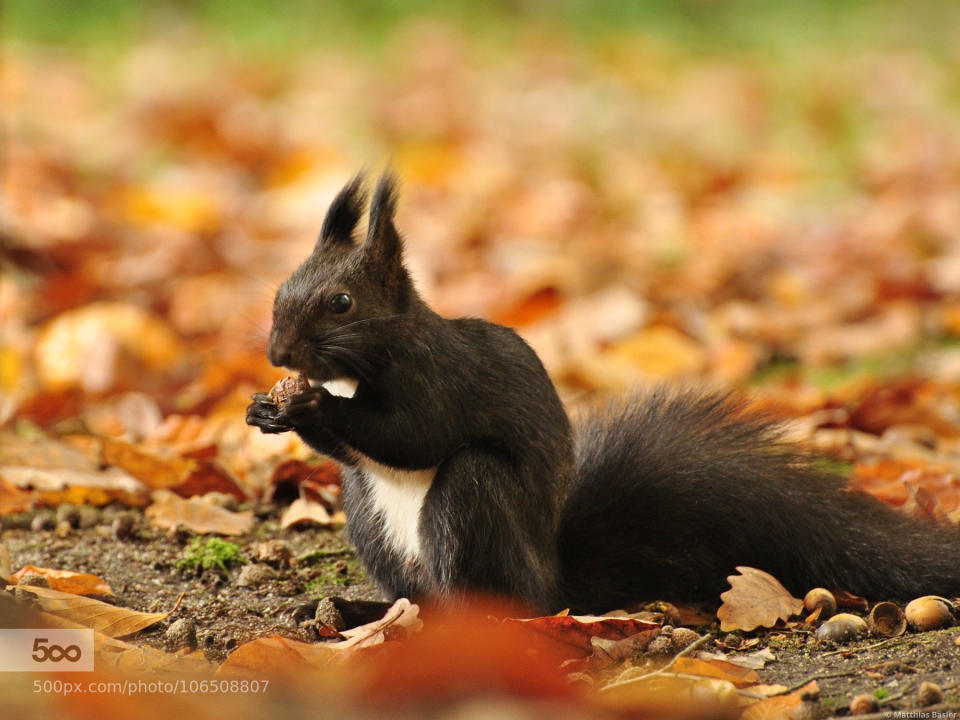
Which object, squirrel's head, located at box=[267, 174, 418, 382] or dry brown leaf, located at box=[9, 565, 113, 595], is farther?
dry brown leaf, located at box=[9, 565, 113, 595]

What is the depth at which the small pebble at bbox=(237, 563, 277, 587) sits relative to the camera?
7.22 feet

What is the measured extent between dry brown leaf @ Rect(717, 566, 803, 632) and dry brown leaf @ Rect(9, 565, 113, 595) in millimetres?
1094

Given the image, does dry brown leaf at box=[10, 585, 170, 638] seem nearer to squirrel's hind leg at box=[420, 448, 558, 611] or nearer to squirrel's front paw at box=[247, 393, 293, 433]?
squirrel's front paw at box=[247, 393, 293, 433]

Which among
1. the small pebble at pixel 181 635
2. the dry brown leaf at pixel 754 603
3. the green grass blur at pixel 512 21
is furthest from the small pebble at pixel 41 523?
the green grass blur at pixel 512 21

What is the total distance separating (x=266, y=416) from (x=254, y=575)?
406mm

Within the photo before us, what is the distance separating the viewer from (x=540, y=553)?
2006mm

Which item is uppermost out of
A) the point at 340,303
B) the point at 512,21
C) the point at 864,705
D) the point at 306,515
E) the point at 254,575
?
the point at 512,21

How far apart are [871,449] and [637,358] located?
1.06 meters

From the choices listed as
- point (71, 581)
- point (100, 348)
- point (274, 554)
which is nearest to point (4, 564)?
point (71, 581)

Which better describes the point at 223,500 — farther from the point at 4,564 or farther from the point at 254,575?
the point at 4,564

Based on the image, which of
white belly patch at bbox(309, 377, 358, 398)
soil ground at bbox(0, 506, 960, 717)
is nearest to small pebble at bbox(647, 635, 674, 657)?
soil ground at bbox(0, 506, 960, 717)

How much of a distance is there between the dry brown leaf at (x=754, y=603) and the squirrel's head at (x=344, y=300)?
0.73 metres

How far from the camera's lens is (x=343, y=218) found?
208cm

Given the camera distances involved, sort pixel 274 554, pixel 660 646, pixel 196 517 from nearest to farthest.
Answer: pixel 660 646 → pixel 274 554 → pixel 196 517
